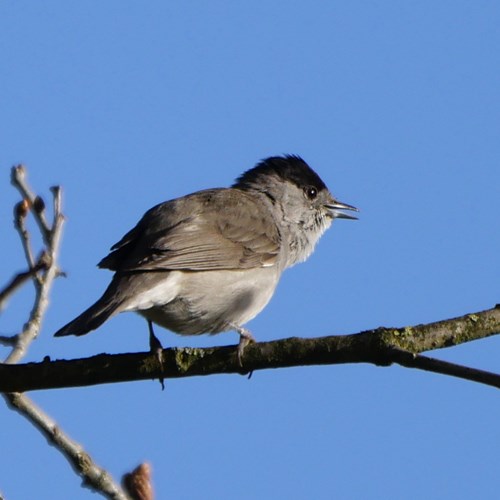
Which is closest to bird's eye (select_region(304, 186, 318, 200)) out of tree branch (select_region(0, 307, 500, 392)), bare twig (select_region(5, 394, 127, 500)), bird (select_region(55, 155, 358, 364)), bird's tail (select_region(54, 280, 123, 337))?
bird (select_region(55, 155, 358, 364))

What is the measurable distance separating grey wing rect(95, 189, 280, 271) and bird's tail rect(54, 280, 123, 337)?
0.31 metres

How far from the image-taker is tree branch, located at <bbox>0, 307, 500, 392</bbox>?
150 inches

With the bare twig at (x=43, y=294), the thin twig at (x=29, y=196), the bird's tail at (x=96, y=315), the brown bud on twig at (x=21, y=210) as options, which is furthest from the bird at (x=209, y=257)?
the brown bud on twig at (x=21, y=210)

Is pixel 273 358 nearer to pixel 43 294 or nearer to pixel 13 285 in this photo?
pixel 43 294

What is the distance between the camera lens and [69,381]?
437 centimetres

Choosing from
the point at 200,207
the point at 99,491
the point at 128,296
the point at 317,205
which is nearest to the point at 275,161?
the point at 317,205

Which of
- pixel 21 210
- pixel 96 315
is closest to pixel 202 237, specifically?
pixel 96 315

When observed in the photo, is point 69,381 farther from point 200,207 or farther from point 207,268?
point 200,207

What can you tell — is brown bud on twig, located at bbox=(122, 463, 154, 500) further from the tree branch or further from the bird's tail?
the bird's tail

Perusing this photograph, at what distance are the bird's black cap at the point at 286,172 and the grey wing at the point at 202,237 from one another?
721 millimetres

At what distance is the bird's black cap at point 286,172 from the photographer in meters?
8.51

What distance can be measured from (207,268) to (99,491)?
2413mm

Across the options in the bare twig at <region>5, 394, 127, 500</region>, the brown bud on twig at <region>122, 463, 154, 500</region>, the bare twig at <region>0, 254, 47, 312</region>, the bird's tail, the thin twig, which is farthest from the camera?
the bird's tail

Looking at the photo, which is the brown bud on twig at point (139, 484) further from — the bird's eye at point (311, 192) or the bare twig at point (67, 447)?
the bird's eye at point (311, 192)
